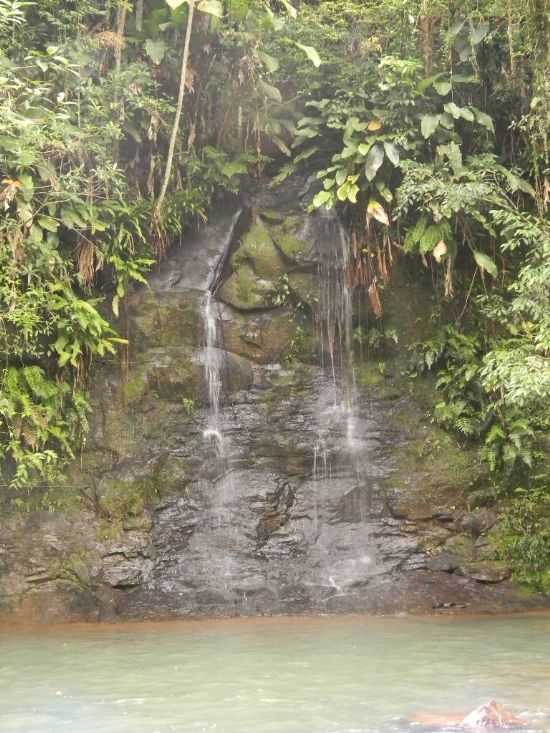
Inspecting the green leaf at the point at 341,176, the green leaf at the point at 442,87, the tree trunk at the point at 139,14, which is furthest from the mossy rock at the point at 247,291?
the tree trunk at the point at 139,14

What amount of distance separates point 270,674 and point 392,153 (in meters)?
6.84

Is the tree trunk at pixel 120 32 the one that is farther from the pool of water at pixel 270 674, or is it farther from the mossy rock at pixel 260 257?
the pool of water at pixel 270 674

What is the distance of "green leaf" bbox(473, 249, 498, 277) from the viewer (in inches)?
406

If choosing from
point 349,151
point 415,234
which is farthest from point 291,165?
point 415,234

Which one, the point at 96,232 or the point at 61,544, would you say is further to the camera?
the point at 96,232

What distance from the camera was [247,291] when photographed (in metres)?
10.9

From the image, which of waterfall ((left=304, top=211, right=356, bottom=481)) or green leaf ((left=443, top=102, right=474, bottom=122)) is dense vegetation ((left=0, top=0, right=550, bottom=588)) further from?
waterfall ((left=304, top=211, right=356, bottom=481))

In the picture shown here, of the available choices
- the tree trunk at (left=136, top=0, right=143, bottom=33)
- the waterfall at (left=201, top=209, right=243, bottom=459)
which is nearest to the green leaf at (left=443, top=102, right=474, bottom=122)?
the waterfall at (left=201, top=209, right=243, bottom=459)

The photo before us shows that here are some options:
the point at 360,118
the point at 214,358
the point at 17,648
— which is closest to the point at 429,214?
the point at 360,118

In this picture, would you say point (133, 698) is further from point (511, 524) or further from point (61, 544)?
point (511, 524)

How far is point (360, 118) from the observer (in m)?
11.2

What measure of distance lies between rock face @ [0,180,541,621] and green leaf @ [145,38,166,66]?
2501 mm

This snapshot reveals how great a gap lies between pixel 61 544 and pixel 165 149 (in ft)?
18.6

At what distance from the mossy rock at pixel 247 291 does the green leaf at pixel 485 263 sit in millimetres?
2689
